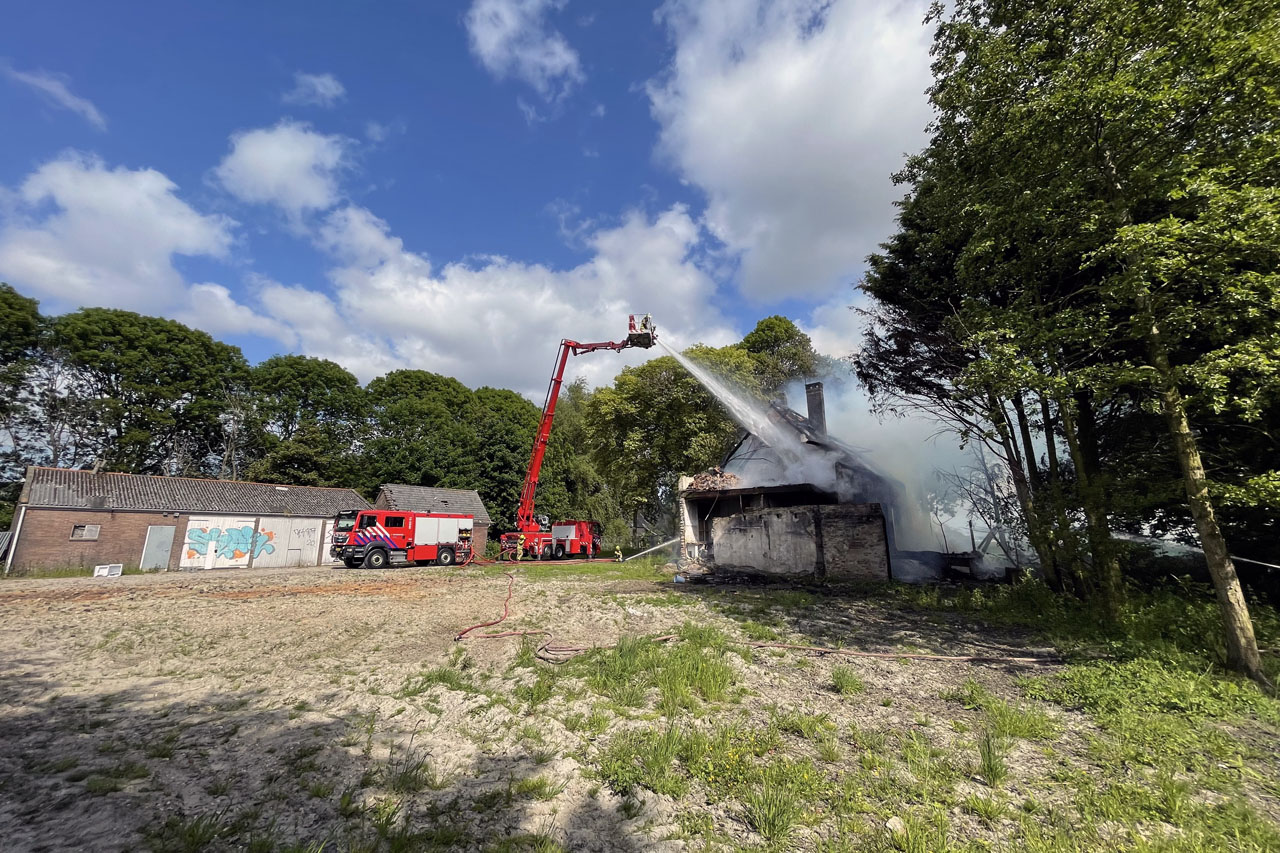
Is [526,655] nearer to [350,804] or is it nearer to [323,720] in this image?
[323,720]

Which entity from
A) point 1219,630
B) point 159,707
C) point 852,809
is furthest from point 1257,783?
point 159,707

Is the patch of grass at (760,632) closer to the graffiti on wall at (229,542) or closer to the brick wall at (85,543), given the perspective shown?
the graffiti on wall at (229,542)

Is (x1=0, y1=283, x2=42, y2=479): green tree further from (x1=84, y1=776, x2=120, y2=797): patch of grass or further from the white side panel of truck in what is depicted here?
(x1=84, y1=776, x2=120, y2=797): patch of grass

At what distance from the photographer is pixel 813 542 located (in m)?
16.6

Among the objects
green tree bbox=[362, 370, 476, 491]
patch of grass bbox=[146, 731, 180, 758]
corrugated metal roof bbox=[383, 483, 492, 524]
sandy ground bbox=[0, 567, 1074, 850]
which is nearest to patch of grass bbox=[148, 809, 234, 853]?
sandy ground bbox=[0, 567, 1074, 850]

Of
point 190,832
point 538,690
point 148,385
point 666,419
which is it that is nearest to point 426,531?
point 666,419

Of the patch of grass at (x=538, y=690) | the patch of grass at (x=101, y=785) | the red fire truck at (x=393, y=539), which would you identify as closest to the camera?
the patch of grass at (x=101, y=785)

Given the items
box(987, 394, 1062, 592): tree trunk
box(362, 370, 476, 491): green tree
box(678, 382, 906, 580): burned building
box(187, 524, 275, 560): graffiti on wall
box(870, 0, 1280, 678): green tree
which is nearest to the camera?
box(870, 0, 1280, 678): green tree

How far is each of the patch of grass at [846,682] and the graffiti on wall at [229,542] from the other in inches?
1216

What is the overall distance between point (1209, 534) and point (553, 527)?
973 inches

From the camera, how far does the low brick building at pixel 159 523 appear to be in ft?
71.0

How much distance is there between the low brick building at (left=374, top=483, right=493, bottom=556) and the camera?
1212 inches

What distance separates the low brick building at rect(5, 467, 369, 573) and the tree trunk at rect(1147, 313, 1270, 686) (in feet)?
113

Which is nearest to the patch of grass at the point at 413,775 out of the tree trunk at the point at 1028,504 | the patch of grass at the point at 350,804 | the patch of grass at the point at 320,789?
the patch of grass at the point at 350,804
